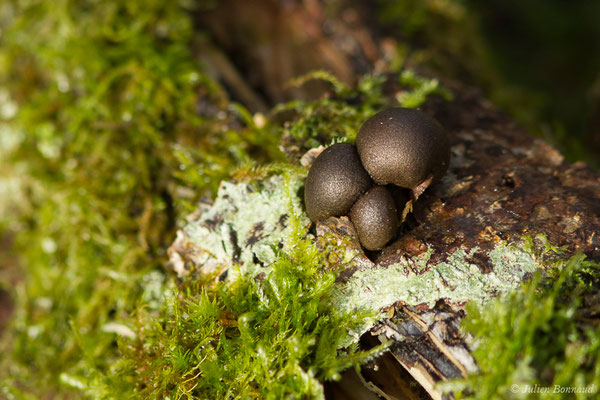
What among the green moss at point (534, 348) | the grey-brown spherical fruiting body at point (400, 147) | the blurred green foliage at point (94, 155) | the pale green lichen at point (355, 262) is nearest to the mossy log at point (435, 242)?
the pale green lichen at point (355, 262)

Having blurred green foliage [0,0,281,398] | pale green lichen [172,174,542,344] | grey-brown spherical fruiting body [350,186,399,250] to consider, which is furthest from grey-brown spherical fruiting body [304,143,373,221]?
blurred green foliage [0,0,281,398]

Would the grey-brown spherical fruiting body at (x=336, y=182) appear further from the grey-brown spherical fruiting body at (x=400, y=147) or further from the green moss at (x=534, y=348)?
the green moss at (x=534, y=348)

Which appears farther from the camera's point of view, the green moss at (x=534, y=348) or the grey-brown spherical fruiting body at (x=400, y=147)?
the grey-brown spherical fruiting body at (x=400, y=147)

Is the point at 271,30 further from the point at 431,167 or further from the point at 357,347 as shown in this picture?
the point at 357,347

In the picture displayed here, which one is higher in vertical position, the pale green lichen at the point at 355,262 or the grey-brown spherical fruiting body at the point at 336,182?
the grey-brown spherical fruiting body at the point at 336,182

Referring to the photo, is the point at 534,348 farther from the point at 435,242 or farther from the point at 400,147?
the point at 400,147

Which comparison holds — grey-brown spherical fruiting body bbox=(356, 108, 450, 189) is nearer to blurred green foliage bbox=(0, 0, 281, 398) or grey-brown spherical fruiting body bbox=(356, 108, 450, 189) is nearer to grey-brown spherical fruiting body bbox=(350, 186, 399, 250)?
grey-brown spherical fruiting body bbox=(350, 186, 399, 250)

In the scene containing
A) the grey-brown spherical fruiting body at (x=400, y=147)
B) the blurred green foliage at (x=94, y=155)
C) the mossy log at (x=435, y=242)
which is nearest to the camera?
the mossy log at (x=435, y=242)
